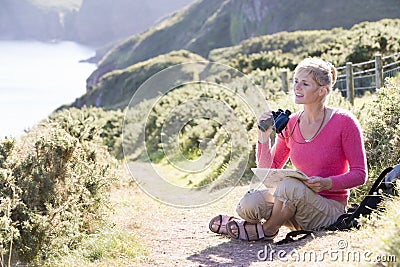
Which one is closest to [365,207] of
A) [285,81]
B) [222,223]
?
[222,223]

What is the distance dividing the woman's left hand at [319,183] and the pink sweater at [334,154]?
0.04m

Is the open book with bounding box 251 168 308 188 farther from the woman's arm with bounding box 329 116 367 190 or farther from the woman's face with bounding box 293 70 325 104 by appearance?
the woman's face with bounding box 293 70 325 104

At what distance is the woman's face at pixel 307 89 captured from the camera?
17.4 feet

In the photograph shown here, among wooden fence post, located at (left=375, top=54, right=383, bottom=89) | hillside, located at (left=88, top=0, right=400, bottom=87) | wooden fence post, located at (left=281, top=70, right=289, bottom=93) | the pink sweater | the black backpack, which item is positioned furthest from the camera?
hillside, located at (left=88, top=0, right=400, bottom=87)

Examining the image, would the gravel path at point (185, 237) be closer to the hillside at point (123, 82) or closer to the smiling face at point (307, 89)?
the smiling face at point (307, 89)

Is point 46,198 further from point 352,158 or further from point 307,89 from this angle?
point 352,158

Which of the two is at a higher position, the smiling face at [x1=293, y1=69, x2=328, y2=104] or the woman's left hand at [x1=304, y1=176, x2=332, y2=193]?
the smiling face at [x1=293, y1=69, x2=328, y2=104]

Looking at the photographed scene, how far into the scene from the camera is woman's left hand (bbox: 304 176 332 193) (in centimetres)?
512

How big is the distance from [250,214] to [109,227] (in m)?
1.60

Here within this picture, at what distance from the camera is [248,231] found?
5.68 metres

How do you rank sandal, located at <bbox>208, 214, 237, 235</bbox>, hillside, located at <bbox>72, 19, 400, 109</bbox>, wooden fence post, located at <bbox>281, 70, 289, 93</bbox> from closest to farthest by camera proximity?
sandal, located at <bbox>208, 214, 237, 235</bbox> < wooden fence post, located at <bbox>281, 70, 289, 93</bbox> < hillside, located at <bbox>72, 19, 400, 109</bbox>

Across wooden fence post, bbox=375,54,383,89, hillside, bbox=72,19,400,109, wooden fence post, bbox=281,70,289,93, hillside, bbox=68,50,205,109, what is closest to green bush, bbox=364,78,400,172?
wooden fence post, bbox=375,54,383,89

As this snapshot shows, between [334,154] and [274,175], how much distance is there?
0.55 metres

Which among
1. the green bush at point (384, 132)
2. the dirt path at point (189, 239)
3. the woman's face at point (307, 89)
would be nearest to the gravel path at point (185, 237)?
the dirt path at point (189, 239)
